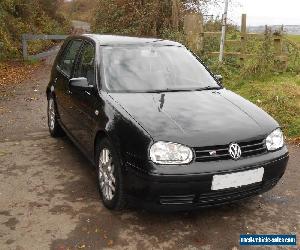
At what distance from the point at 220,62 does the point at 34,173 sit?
7.98 m

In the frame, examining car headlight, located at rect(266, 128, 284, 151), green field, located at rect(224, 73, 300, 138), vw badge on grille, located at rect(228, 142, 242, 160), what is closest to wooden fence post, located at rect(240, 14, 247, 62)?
green field, located at rect(224, 73, 300, 138)

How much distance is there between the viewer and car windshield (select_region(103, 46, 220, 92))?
4598mm

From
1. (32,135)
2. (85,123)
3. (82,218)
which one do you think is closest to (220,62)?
(32,135)

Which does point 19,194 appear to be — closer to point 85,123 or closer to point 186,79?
point 85,123

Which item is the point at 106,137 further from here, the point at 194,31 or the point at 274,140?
the point at 194,31

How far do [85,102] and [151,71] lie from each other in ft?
2.82

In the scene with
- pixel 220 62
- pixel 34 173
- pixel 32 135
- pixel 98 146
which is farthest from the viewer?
pixel 220 62

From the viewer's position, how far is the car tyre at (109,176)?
3834 mm

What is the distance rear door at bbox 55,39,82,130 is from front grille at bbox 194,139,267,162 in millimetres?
2361

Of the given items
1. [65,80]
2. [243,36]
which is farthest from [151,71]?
[243,36]

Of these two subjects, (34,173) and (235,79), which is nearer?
(34,173)

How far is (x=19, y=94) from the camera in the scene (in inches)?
418

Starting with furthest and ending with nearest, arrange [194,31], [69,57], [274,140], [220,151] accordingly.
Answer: [194,31] → [69,57] → [274,140] → [220,151]

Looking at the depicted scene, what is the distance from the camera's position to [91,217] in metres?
4.01
